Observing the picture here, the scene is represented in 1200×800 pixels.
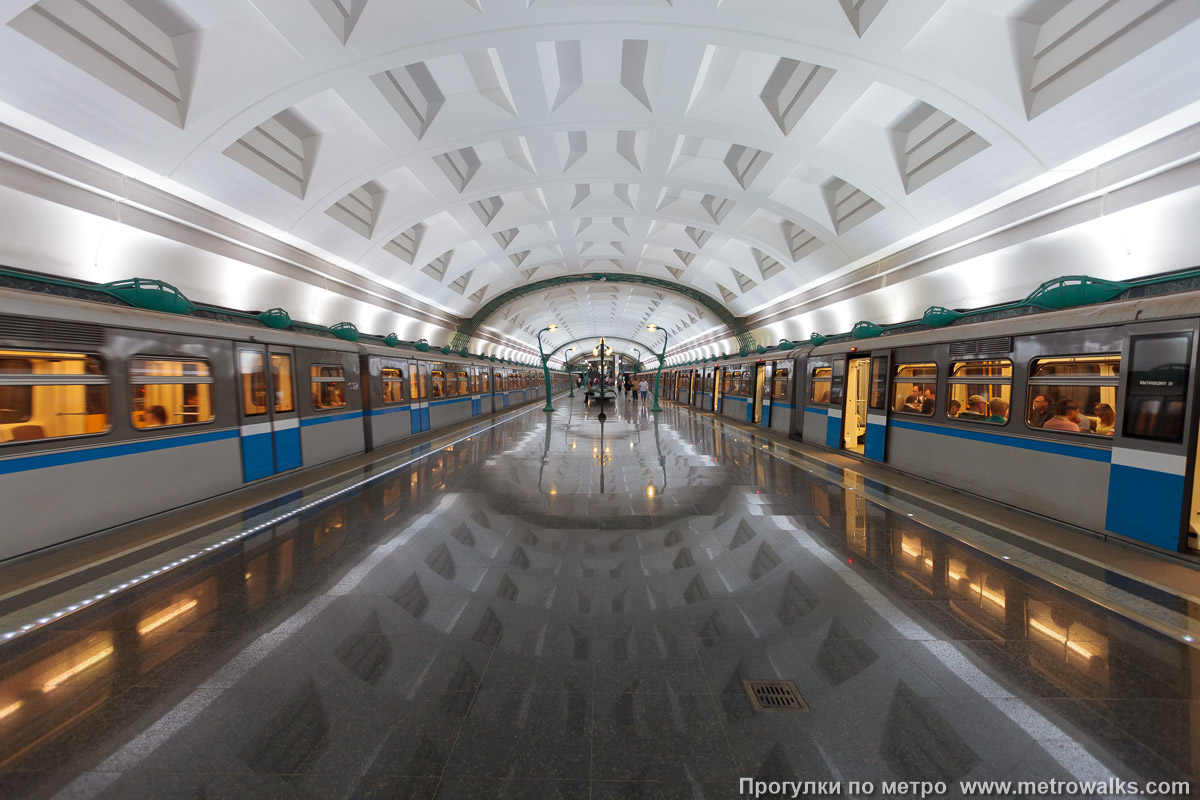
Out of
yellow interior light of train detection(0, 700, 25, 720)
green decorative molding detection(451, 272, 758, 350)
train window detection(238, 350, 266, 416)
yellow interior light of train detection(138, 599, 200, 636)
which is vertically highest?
green decorative molding detection(451, 272, 758, 350)

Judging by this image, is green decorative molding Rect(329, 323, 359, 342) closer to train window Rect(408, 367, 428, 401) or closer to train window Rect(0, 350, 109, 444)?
train window Rect(408, 367, 428, 401)

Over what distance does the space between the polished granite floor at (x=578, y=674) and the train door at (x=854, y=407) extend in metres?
6.55

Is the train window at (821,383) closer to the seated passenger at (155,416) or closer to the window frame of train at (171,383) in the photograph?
the window frame of train at (171,383)

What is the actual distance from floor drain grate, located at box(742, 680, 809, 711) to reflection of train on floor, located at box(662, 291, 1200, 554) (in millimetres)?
5277

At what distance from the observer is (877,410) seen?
938 centimetres

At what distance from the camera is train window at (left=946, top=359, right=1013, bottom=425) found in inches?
250

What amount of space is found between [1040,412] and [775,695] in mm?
6276

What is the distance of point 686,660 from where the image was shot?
2.93 m

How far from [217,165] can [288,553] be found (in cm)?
811

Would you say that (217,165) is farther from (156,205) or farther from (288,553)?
(288,553)

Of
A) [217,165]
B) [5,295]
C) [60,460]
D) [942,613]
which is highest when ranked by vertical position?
[217,165]

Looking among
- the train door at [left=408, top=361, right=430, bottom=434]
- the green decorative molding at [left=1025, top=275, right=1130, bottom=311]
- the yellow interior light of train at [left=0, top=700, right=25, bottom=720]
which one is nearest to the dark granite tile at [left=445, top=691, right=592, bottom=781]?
the yellow interior light of train at [left=0, top=700, right=25, bottom=720]

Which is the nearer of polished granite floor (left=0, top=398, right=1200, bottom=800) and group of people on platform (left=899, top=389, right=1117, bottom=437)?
polished granite floor (left=0, top=398, right=1200, bottom=800)

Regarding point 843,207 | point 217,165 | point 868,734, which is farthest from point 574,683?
point 843,207
